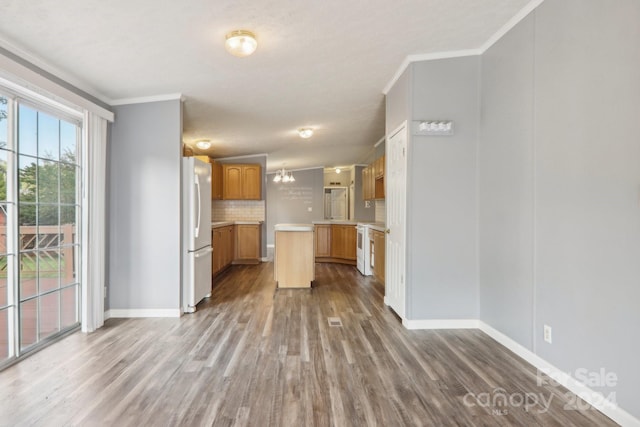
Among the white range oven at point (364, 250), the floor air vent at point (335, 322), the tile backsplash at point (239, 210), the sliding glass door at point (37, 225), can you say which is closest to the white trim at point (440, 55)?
the floor air vent at point (335, 322)

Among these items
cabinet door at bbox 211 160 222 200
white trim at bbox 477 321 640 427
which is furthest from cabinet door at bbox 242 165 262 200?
white trim at bbox 477 321 640 427

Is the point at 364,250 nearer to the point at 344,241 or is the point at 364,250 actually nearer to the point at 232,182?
the point at 344,241

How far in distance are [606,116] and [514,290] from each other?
58.4 inches

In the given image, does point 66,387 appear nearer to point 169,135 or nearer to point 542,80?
point 169,135

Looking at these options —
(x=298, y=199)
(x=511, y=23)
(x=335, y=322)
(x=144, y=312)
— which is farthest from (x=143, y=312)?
(x=298, y=199)

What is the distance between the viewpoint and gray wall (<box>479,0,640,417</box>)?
1.75m

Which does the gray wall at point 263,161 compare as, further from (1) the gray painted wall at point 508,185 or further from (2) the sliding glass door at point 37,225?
(1) the gray painted wall at point 508,185

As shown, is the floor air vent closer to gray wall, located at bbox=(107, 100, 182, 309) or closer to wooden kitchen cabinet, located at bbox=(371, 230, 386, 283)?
wooden kitchen cabinet, located at bbox=(371, 230, 386, 283)

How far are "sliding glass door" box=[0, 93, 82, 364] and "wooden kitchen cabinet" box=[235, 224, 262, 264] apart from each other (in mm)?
4010

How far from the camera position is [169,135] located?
3566 mm

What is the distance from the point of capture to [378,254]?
5.20 m

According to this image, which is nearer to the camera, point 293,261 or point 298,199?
point 293,261

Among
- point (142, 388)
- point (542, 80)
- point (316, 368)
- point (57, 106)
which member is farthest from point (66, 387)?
point (542, 80)

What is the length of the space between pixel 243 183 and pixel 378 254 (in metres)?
3.82
